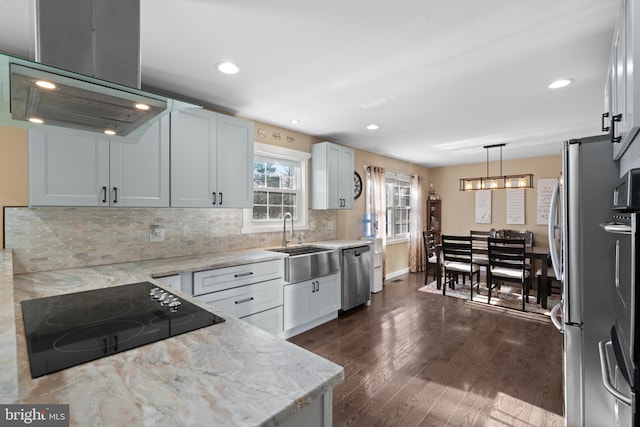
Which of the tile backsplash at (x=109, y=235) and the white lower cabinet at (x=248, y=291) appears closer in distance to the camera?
the tile backsplash at (x=109, y=235)

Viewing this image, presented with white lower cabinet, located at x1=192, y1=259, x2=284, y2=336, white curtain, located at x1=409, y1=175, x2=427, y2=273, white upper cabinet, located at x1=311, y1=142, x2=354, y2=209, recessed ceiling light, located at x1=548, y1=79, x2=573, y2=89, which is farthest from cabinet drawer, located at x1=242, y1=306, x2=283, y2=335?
white curtain, located at x1=409, y1=175, x2=427, y2=273

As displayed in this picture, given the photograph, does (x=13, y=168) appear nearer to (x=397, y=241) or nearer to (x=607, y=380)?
(x=607, y=380)

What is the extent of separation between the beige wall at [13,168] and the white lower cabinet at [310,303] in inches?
87.6

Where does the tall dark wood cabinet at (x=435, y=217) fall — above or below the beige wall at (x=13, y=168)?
below

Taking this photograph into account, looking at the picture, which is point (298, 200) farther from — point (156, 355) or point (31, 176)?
point (156, 355)

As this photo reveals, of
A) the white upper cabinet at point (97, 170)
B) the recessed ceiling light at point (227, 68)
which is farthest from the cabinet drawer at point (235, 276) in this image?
the recessed ceiling light at point (227, 68)

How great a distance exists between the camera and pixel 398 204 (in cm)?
636

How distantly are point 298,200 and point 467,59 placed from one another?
102 inches

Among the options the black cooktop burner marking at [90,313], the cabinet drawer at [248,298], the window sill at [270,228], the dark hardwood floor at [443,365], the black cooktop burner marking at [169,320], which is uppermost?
the window sill at [270,228]

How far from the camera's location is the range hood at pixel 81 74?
1009mm

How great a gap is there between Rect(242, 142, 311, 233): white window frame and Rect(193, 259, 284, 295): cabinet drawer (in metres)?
0.69

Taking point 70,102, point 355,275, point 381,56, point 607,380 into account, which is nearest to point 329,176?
point 355,275

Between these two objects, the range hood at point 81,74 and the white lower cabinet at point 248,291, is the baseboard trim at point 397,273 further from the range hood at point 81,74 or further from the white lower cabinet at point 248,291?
the range hood at point 81,74

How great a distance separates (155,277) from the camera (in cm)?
217
